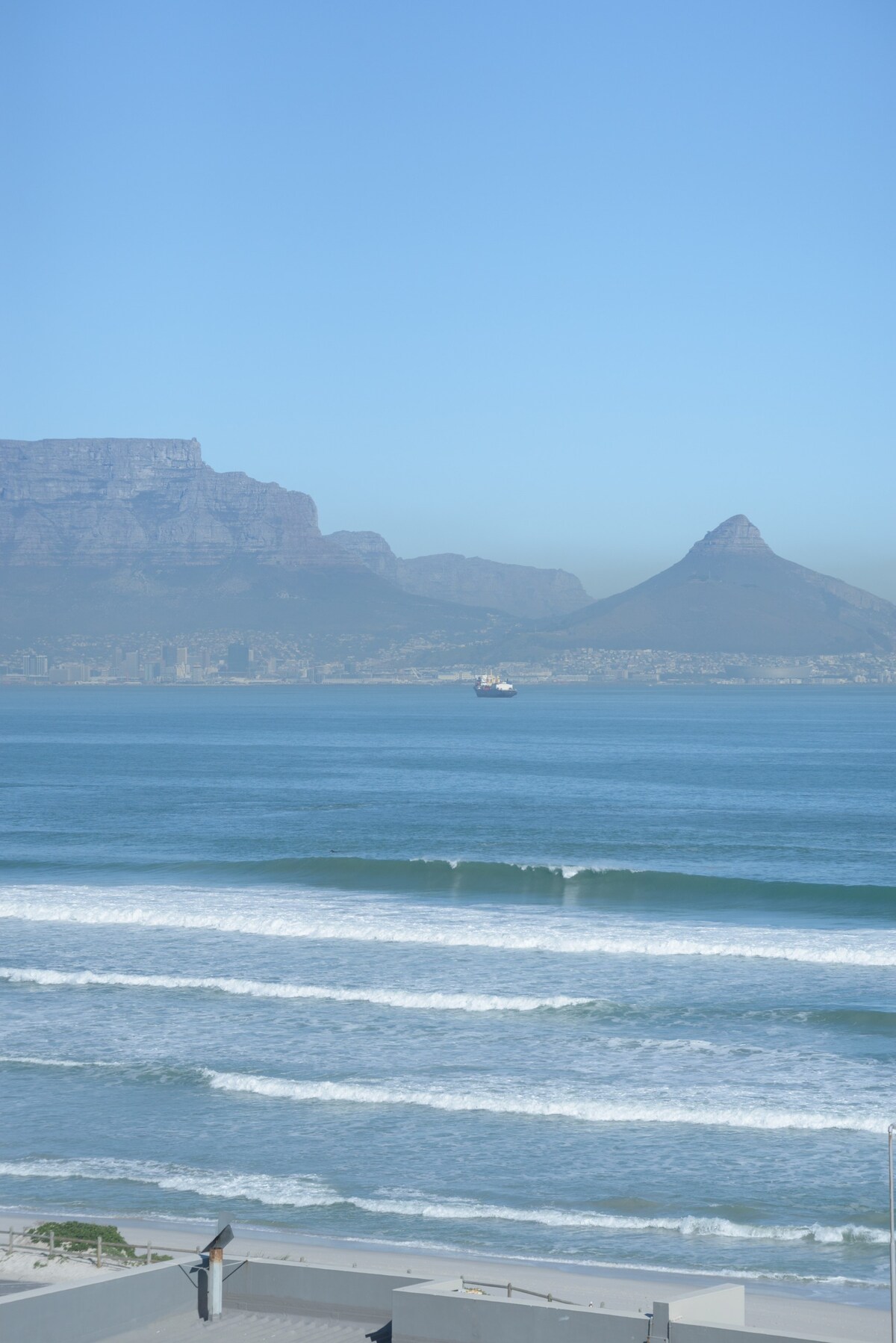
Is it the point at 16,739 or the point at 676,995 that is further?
the point at 16,739

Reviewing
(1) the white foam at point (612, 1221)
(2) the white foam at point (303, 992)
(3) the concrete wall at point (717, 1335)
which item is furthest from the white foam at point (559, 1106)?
(3) the concrete wall at point (717, 1335)

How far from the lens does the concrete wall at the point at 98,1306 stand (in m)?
14.5

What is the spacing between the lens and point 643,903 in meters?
50.3

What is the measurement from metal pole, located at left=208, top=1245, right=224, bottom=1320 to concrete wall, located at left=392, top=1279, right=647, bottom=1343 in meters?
2.11

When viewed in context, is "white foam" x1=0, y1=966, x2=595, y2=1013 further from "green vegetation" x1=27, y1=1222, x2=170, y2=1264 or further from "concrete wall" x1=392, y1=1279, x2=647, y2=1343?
"concrete wall" x1=392, y1=1279, x2=647, y2=1343

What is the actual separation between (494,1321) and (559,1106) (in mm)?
11919

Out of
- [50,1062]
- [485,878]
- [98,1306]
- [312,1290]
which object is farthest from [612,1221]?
[485,878]

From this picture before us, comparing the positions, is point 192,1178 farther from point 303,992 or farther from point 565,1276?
point 303,992

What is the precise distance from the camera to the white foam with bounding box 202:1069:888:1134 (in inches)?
986

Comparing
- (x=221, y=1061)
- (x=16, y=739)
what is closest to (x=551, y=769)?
(x=16, y=739)

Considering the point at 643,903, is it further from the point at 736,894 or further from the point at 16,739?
the point at 16,739

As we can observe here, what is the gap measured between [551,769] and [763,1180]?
85.6 meters

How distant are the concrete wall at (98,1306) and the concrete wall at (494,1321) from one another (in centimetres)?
273

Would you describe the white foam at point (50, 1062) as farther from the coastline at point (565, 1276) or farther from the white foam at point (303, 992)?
the coastline at point (565, 1276)
